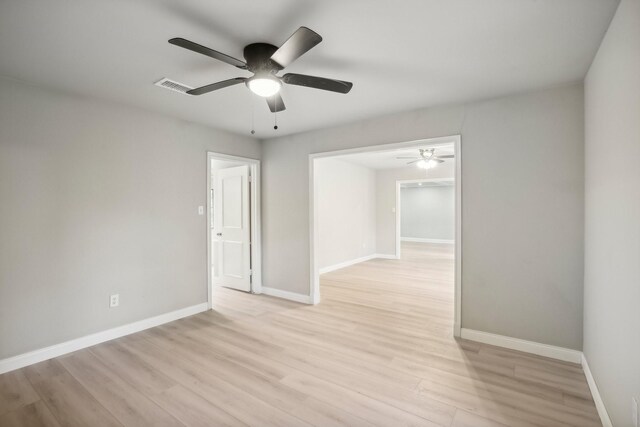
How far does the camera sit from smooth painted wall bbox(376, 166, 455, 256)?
7871mm

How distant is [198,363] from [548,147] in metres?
3.75

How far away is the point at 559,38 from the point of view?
1944 mm

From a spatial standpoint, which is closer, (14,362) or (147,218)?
(14,362)

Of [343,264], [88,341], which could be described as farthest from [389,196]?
[88,341]

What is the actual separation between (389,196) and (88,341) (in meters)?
7.02

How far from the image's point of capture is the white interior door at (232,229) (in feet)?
15.8

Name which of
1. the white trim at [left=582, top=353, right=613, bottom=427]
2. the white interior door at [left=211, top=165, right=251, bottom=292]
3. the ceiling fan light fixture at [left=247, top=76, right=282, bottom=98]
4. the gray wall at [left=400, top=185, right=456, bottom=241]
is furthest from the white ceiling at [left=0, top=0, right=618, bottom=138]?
the gray wall at [left=400, top=185, right=456, bottom=241]

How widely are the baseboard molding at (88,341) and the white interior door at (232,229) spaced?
1.11 m

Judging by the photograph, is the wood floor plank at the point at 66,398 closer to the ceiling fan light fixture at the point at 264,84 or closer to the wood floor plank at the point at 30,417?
the wood floor plank at the point at 30,417

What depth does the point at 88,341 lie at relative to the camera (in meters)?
2.94

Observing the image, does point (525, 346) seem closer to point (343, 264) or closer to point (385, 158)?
point (343, 264)

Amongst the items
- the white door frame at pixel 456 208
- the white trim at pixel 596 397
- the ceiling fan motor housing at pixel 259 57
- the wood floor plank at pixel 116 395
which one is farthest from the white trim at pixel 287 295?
the ceiling fan motor housing at pixel 259 57

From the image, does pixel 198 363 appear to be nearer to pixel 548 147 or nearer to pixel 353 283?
pixel 353 283

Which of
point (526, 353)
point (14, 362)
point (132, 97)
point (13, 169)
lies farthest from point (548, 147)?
point (14, 362)
